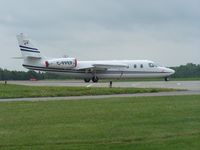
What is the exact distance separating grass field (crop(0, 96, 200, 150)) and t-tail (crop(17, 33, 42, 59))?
137ft

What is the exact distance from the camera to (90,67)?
58.6 m

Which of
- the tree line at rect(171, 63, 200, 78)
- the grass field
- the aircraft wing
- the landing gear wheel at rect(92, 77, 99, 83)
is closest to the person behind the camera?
the grass field

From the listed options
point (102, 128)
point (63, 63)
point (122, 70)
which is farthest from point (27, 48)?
point (102, 128)

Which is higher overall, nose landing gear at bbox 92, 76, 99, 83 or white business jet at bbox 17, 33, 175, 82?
white business jet at bbox 17, 33, 175, 82

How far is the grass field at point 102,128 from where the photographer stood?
10445mm

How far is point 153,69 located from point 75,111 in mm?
42774

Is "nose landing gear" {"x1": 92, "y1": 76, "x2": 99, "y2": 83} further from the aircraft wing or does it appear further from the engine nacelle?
the engine nacelle

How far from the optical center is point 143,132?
39.1 feet

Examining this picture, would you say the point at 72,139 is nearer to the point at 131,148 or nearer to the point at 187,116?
the point at 131,148

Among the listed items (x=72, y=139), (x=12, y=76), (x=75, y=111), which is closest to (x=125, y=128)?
(x=72, y=139)

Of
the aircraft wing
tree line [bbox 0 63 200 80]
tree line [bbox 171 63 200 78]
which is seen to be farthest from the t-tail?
tree line [bbox 171 63 200 78]

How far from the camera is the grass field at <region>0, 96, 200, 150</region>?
10445 mm

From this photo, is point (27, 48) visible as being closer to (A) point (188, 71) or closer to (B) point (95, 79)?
(B) point (95, 79)

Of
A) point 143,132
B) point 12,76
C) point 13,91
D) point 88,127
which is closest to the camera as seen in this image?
point 143,132
